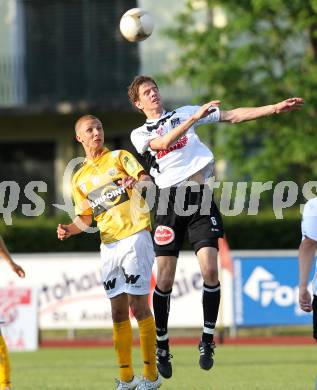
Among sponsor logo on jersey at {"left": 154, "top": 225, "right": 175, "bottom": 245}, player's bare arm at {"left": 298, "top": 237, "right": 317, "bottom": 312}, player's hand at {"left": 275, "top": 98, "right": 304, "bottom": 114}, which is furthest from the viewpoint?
sponsor logo on jersey at {"left": 154, "top": 225, "right": 175, "bottom": 245}

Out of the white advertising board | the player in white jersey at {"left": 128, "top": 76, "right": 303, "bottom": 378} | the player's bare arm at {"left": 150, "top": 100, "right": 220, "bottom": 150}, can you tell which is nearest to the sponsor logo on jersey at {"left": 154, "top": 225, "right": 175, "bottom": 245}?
the player in white jersey at {"left": 128, "top": 76, "right": 303, "bottom": 378}

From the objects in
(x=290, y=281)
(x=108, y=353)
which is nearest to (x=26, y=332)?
(x=108, y=353)

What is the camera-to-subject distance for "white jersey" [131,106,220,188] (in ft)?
35.0

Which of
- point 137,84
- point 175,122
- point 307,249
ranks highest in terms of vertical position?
point 137,84

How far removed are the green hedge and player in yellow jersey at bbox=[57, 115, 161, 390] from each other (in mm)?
13704

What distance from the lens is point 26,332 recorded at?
19.4 m

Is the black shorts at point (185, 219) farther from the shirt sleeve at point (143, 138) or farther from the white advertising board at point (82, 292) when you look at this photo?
the white advertising board at point (82, 292)

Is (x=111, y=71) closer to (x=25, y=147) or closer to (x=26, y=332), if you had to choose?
A: (x=25, y=147)

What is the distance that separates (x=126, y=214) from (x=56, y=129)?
2034 centimetres

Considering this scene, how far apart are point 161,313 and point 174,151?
4.91 feet

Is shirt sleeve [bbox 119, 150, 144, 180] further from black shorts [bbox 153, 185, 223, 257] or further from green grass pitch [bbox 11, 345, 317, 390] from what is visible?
green grass pitch [bbox 11, 345, 317, 390]

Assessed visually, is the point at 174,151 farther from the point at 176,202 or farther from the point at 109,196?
the point at 109,196

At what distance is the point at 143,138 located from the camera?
34.9ft

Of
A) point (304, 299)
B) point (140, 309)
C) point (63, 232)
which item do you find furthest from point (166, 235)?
point (304, 299)
